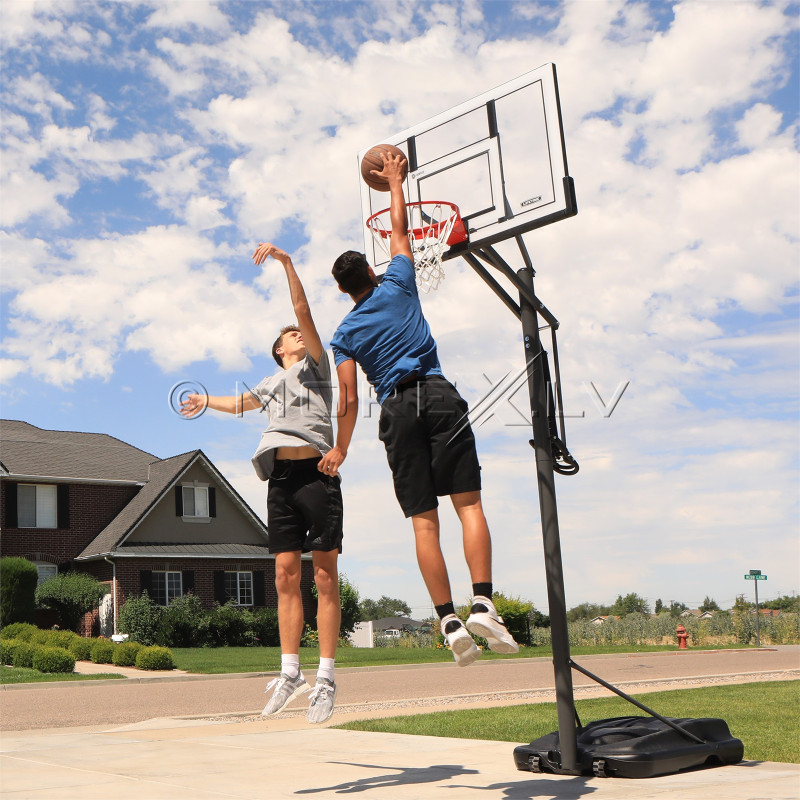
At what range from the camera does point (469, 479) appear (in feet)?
17.2

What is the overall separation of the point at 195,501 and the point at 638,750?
31.1m

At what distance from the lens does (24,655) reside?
22.2 metres

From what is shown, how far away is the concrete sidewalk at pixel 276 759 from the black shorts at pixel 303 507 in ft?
5.12

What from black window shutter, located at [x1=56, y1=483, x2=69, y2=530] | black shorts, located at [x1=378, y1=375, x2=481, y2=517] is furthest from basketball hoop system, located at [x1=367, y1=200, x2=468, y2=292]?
black window shutter, located at [x1=56, y1=483, x2=69, y2=530]

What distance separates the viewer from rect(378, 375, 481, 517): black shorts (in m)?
5.25

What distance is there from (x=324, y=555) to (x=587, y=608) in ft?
242

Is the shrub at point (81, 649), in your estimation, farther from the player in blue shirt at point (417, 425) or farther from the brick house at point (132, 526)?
the player in blue shirt at point (417, 425)

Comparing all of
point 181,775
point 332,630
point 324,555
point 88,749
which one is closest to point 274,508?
point 324,555

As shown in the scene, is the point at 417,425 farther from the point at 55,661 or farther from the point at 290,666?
the point at 55,661

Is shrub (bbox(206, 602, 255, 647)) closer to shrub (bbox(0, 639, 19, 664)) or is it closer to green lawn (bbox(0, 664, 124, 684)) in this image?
shrub (bbox(0, 639, 19, 664))

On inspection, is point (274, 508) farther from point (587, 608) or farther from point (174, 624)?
point (587, 608)

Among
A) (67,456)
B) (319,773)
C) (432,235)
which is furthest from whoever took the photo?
(67,456)

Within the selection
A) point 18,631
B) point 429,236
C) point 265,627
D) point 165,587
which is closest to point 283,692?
point 429,236

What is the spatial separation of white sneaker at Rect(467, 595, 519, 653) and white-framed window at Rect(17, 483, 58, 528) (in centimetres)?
3158
